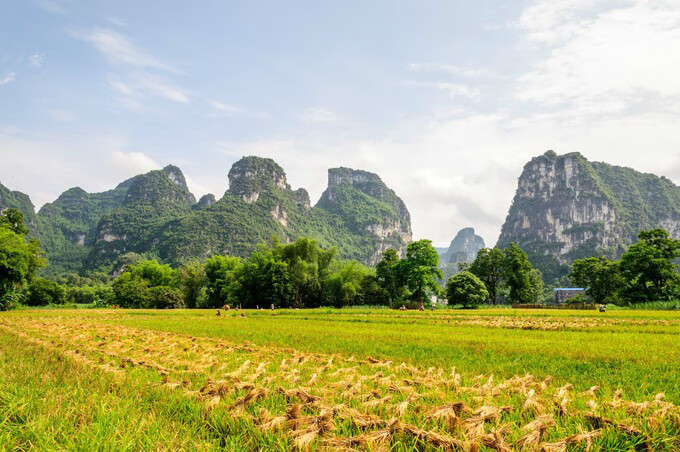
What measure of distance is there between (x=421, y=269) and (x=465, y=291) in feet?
30.1

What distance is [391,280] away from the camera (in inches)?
2872

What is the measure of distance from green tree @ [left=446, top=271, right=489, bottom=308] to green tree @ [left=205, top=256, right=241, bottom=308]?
128 ft

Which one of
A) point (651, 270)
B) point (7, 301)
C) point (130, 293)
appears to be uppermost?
point (651, 270)

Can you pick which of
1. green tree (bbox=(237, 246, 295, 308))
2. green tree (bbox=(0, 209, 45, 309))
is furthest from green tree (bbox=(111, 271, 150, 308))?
green tree (bbox=(0, 209, 45, 309))

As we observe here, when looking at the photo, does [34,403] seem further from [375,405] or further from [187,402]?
[375,405]

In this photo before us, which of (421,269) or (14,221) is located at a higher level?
(14,221)

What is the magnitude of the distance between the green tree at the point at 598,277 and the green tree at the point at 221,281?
238 ft

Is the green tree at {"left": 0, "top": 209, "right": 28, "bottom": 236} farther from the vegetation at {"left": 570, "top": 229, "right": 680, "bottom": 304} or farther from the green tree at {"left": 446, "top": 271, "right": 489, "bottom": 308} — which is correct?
the vegetation at {"left": 570, "top": 229, "right": 680, "bottom": 304}

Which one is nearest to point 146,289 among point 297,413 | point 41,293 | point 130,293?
point 130,293

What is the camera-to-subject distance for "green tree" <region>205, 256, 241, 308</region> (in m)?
67.9

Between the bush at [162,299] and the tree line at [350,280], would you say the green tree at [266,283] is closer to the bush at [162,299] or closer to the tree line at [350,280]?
the tree line at [350,280]

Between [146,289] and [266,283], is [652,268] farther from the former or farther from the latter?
[146,289]

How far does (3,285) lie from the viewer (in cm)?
4103

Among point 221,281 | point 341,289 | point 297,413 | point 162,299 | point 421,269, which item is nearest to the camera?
point 297,413
